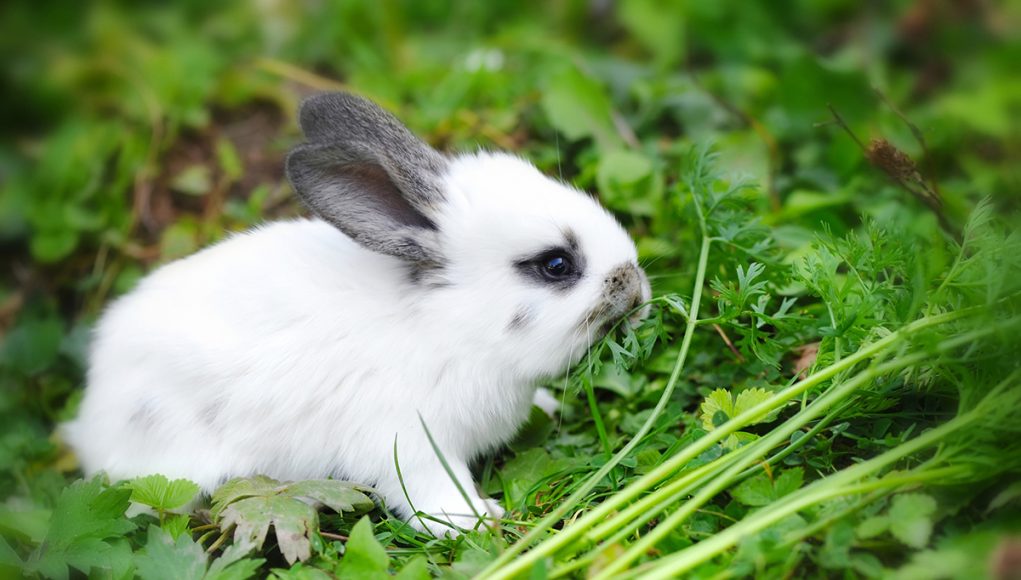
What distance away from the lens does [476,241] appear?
10.8ft

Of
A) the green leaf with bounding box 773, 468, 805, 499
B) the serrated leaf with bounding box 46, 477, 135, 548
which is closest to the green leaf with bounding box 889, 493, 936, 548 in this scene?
the green leaf with bounding box 773, 468, 805, 499

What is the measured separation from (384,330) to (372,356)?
0.10 m

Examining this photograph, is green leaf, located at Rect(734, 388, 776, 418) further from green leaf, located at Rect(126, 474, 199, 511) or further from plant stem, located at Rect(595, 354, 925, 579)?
green leaf, located at Rect(126, 474, 199, 511)

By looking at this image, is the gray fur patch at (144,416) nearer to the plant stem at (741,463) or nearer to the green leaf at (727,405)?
the plant stem at (741,463)

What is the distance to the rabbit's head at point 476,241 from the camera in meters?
3.24

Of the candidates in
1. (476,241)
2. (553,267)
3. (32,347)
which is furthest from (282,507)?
(32,347)

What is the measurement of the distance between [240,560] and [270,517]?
159mm

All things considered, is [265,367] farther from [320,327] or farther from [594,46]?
[594,46]

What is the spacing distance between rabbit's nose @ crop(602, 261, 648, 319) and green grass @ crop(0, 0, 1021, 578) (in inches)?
3.0

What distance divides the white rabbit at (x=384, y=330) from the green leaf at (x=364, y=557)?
455 millimetres

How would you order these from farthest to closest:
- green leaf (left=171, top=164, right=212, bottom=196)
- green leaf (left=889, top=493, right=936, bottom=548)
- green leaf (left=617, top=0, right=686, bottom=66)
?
1. green leaf (left=617, top=0, right=686, bottom=66)
2. green leaf (left=171, top=164, right=212, bottom=196)
3. green leaf (left=889, top=493, right=936, bottom=548)

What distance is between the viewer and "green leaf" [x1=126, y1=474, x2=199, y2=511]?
10.0 feet

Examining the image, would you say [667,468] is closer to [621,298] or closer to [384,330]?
[621,298]

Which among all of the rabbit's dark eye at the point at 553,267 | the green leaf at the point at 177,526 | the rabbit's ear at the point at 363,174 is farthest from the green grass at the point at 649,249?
the rabbit's ear at the point at 363,174
